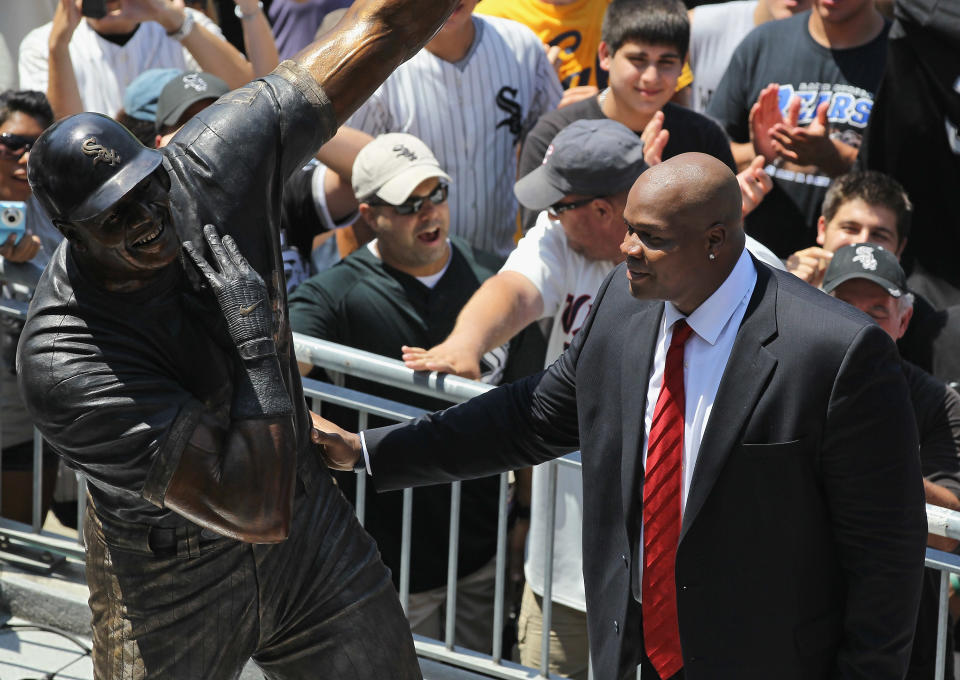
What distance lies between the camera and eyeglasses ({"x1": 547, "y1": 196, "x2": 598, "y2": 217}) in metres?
4.66

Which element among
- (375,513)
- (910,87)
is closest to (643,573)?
(375,513)

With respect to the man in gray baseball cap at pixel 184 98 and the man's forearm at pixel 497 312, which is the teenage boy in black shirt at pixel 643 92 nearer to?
the man's forearm at pixel 497 312

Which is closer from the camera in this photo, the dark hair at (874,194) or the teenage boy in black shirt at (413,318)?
the teenage boy in black shirt at (413,318)

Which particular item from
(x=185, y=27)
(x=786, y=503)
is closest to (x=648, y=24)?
(x=185, y=27)

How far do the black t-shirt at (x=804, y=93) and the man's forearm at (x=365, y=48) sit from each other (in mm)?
2876

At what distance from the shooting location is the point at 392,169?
4930 mm

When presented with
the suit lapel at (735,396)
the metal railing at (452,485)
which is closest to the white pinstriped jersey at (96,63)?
the metal railing at (452,485)

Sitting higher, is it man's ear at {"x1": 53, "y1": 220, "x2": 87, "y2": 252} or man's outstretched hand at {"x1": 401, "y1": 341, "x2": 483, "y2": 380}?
man's ear at {"x1": 53, "y1": 220, "x2": 87, "y2": 252}

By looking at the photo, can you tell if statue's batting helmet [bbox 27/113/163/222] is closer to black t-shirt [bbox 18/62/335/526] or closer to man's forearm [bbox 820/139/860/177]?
black t-shirt [bbox 18/62/335/526]

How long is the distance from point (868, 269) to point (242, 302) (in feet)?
8.21

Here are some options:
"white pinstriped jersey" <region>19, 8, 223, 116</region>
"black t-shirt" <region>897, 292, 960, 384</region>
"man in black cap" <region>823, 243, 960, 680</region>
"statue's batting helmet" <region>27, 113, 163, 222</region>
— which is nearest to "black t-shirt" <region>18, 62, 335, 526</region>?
"statue's batting helmet" <region>27, 113, 163, 222</region>

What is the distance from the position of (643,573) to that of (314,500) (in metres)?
0.84

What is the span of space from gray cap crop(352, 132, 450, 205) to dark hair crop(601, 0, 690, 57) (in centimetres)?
110

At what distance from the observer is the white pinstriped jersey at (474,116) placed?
5.61 metres
